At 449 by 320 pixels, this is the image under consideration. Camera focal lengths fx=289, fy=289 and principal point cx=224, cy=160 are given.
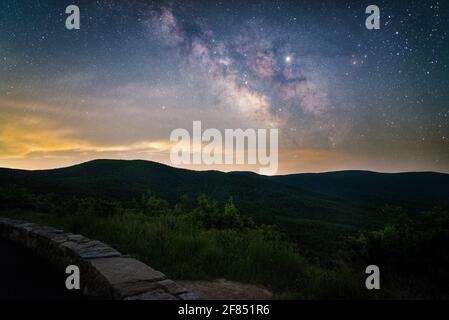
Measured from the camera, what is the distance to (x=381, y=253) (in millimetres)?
4305

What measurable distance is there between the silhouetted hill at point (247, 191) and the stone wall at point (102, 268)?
2182cm

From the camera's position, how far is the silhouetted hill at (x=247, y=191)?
35344mm

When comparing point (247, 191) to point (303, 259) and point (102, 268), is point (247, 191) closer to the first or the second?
point (303, 259)

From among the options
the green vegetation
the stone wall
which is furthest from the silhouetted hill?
the stone wall

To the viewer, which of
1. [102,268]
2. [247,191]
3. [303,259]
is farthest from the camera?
[247,191]

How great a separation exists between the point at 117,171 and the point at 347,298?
194 ft

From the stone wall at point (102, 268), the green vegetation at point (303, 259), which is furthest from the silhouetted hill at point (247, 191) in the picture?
the stone wall at point (102, 268)

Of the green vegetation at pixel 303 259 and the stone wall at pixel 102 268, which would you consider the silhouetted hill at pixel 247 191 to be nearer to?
the green vegetation at pixel 303 259

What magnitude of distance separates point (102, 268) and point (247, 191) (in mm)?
56526

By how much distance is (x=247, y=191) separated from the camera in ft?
193

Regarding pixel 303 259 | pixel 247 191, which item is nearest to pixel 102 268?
pixel 303 259

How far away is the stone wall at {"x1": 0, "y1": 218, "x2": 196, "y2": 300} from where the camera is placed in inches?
96.7

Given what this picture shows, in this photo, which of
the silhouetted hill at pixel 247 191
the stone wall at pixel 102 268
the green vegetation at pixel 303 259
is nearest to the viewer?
the stone wall at pixel 102 268

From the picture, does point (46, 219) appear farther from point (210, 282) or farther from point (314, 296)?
point (314, 296)
